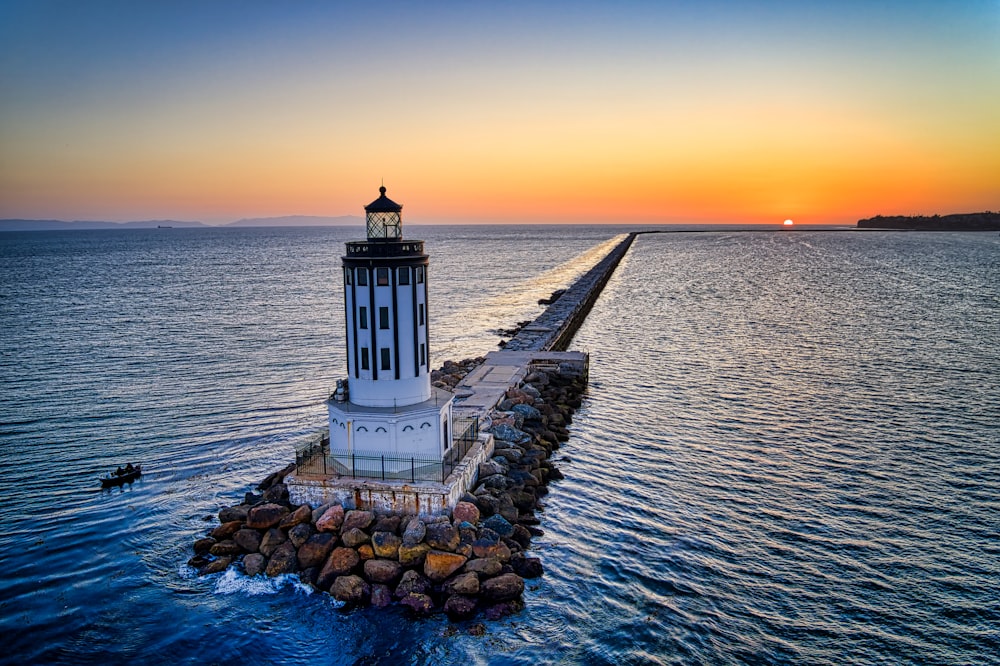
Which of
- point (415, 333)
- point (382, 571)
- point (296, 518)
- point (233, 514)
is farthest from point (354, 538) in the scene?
point (415, 333)

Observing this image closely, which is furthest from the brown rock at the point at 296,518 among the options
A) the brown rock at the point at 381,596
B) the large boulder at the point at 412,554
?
the brown rock at the point at 381,596

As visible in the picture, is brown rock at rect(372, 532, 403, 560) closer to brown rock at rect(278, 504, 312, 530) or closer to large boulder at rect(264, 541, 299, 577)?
large boulder at rect(264, 541, 299, 577)

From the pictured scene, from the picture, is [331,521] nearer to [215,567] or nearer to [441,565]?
[215,567]

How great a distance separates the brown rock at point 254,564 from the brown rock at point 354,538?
7.33 feet

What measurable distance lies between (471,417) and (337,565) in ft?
29.8

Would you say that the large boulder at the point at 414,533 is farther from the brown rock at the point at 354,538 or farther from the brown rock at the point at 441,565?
the brown rock at the point at 354,538

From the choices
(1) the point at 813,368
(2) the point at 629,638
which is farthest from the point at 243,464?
(1) the point at 813,368

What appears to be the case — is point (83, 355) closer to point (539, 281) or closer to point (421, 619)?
point (421, 619)

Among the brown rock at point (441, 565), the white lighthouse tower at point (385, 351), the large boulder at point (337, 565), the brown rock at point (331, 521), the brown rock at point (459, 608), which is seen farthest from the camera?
the white lighthouse tower at point (385, 351)

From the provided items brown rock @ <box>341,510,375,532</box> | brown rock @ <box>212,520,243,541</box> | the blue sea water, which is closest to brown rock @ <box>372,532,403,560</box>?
brown rock @ <box>341,510,375,532</box>

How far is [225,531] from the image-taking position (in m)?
18.8

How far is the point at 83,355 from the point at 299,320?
1875 cm

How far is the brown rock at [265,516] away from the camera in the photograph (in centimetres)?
1847

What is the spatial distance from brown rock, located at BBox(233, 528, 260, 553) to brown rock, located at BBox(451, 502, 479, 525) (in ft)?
18.0
